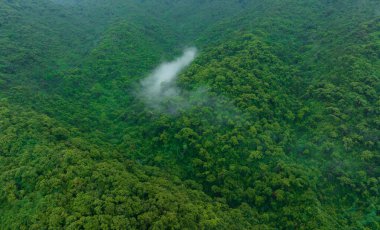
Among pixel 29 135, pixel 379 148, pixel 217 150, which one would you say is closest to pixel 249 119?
pixel 217 150

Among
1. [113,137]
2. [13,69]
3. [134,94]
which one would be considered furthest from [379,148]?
[13,69]

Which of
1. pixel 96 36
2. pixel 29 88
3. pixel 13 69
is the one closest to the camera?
pixel 29 88

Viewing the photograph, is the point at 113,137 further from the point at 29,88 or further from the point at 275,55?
the point at 275,55

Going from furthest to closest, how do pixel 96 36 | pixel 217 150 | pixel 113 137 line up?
pixel 96 36 < pixel 113 137 < pixel 217 150

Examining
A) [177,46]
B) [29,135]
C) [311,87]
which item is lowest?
[177,46]

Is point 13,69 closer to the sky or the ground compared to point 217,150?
closer to the sky

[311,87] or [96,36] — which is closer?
[311,87]
